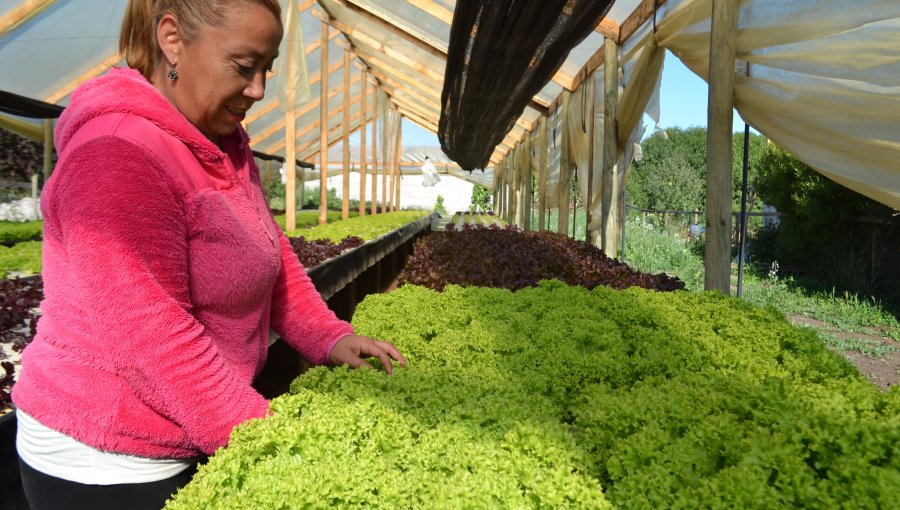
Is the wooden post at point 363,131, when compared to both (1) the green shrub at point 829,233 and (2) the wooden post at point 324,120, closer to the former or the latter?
(2) the wooden post at point 324,120

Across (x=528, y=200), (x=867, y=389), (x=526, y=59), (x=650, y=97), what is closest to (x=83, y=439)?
(x=867, y=389)

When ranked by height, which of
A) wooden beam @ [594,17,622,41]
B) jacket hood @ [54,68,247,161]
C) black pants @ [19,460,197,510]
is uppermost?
wooden beam @ [594,17,622,41]

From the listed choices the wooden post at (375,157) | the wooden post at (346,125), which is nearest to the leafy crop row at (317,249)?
the wooden post at (346,125)

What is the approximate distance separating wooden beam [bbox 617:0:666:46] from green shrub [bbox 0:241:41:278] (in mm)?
6048

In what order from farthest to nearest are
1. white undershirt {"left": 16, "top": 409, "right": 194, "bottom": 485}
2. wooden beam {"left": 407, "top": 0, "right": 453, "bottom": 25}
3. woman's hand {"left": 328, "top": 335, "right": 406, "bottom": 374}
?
wooden beam {"left": 407, "top": 0, "right": 453, "bottom": 25}, woman's hand {"left": 328, "top": 335, "right": 406, "bottom": 374}, white undershirt {"left": 16, "top": 409, "right": 194, "bottom": 485}

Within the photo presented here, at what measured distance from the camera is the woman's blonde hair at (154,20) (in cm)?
139

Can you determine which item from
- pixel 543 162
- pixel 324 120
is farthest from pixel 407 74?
pixel 543 162

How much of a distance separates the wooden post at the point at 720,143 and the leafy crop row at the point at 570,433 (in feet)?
5.16

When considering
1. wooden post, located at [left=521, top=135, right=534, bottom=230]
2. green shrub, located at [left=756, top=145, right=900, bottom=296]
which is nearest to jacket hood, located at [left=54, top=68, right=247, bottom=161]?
green shrub, located at [left=756, top=145, right=900, bottom=296]

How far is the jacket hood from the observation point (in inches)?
51.2

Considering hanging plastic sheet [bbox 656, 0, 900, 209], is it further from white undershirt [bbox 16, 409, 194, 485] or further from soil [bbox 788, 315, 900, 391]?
white undershirt [bbox 16, 409, 194, 485]

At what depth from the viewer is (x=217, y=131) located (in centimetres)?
159

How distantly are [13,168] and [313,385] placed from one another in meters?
16.2

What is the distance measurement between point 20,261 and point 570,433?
18.8 feet
